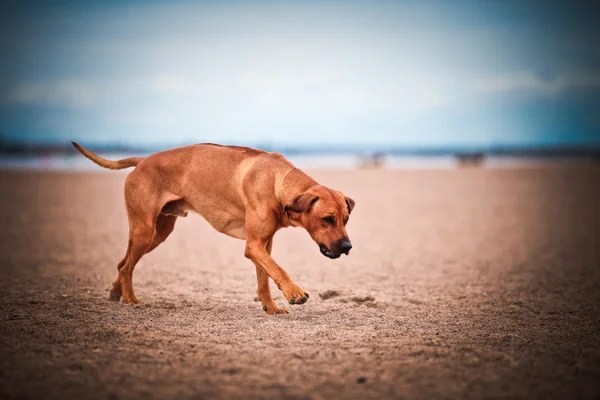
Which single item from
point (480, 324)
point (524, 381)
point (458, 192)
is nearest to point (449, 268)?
point (480, 324)

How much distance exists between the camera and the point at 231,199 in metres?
6.51

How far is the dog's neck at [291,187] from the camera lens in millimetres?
5934

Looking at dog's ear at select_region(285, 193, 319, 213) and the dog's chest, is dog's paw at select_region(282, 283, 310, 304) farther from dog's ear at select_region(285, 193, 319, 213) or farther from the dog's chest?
the dog's chest

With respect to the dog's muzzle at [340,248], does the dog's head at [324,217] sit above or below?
above

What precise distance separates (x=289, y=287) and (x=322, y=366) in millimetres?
1304

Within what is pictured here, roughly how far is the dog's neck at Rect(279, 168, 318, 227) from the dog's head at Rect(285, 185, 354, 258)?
20cm

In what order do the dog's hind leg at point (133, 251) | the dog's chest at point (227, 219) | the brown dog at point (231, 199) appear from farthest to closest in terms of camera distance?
the dog's hind leg at point (133, 251) → the dog's chest at point (227, 219) → the brown dog at point (231, 199)

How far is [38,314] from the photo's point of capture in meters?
6.32

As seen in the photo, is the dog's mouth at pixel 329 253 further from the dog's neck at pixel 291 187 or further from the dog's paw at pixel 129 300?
the dog's paw at pixel 129 300

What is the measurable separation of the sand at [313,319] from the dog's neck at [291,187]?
1.22 meters

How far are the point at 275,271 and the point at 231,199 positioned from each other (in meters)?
1.07

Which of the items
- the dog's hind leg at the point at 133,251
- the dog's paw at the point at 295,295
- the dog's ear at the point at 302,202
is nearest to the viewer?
the dog's ear at the point at 302,202

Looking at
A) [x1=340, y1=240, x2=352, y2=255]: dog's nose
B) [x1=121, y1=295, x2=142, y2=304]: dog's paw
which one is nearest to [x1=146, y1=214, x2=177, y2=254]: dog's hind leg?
[x1=121, y1=295, x2=142, y2=304]: dog's paw

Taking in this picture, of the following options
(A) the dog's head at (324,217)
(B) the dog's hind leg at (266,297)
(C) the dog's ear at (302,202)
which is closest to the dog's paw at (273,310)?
(B) the dog's hind leg at (266,297)
